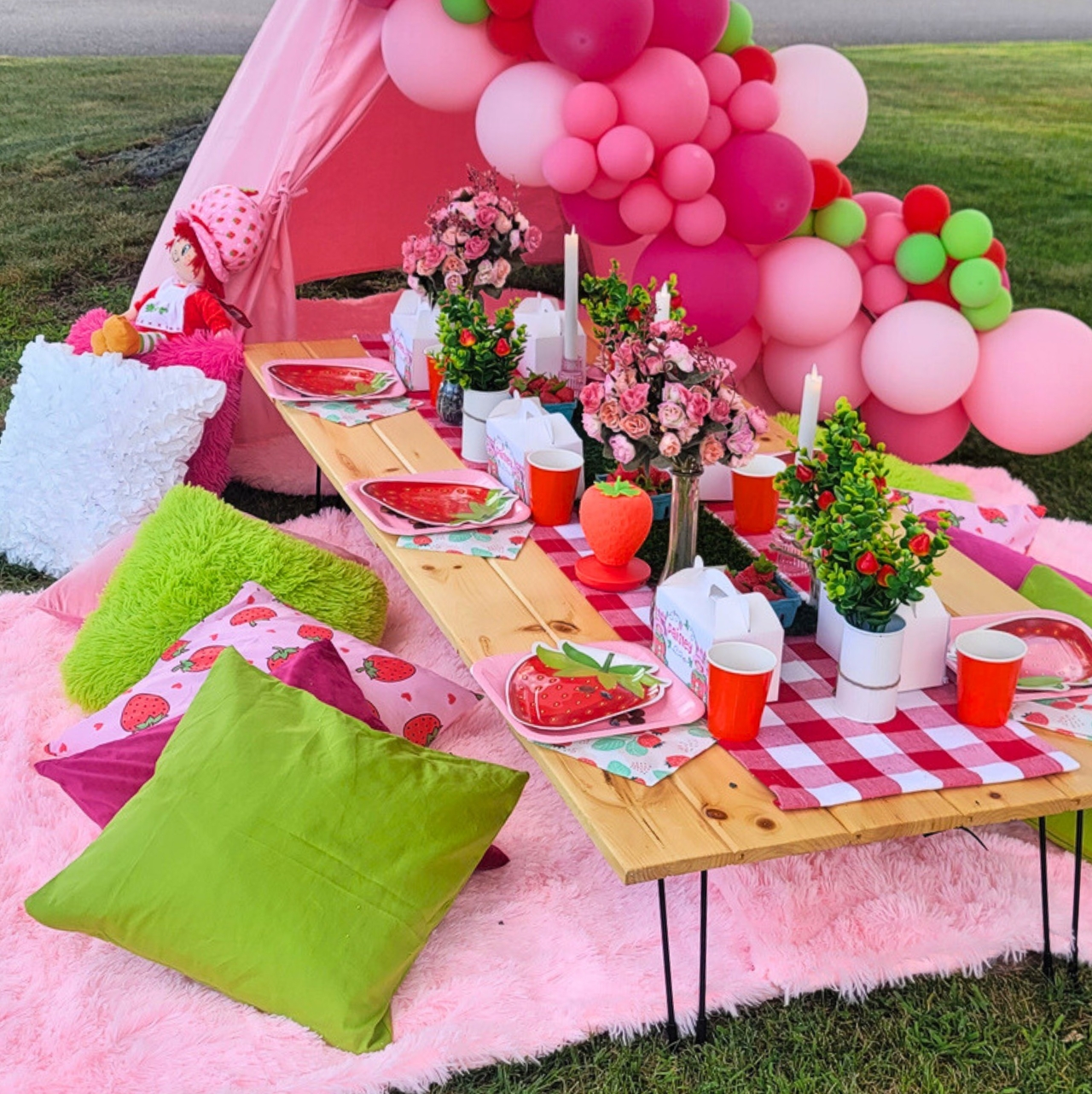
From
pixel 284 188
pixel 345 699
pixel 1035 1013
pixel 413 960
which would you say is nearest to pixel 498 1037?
pixel 413 960

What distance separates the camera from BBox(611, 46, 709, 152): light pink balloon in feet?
10.6

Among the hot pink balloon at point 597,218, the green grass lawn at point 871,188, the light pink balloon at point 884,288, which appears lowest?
the green grass lawn at point 871,188

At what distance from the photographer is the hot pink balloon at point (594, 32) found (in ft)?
10.2

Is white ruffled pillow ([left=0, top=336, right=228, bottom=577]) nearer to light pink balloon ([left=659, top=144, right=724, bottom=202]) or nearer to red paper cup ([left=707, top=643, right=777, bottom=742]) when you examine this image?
light pink balloon ([left=659, top=144, right=724, bottom=202])

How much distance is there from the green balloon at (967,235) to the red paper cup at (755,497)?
4.72 ft

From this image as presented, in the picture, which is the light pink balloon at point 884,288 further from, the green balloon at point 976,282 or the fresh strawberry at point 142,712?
the fresh strawberry at point 142,712

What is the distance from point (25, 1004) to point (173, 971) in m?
0.20

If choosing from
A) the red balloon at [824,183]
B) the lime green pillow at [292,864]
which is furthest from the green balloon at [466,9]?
the lime green pillow at [292,864]

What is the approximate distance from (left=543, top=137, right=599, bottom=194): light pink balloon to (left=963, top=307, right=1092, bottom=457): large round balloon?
3.75ft

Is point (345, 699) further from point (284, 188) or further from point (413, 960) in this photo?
point (284, 188)

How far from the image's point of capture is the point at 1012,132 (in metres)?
7.84

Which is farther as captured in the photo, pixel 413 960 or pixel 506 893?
pixel 506 893

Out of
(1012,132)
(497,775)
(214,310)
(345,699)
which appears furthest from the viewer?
(1012,132)

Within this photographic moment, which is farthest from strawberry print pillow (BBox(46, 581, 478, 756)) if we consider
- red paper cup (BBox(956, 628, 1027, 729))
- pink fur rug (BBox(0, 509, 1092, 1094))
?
red paper cup (BBox(956, 628, 1027, 729))
